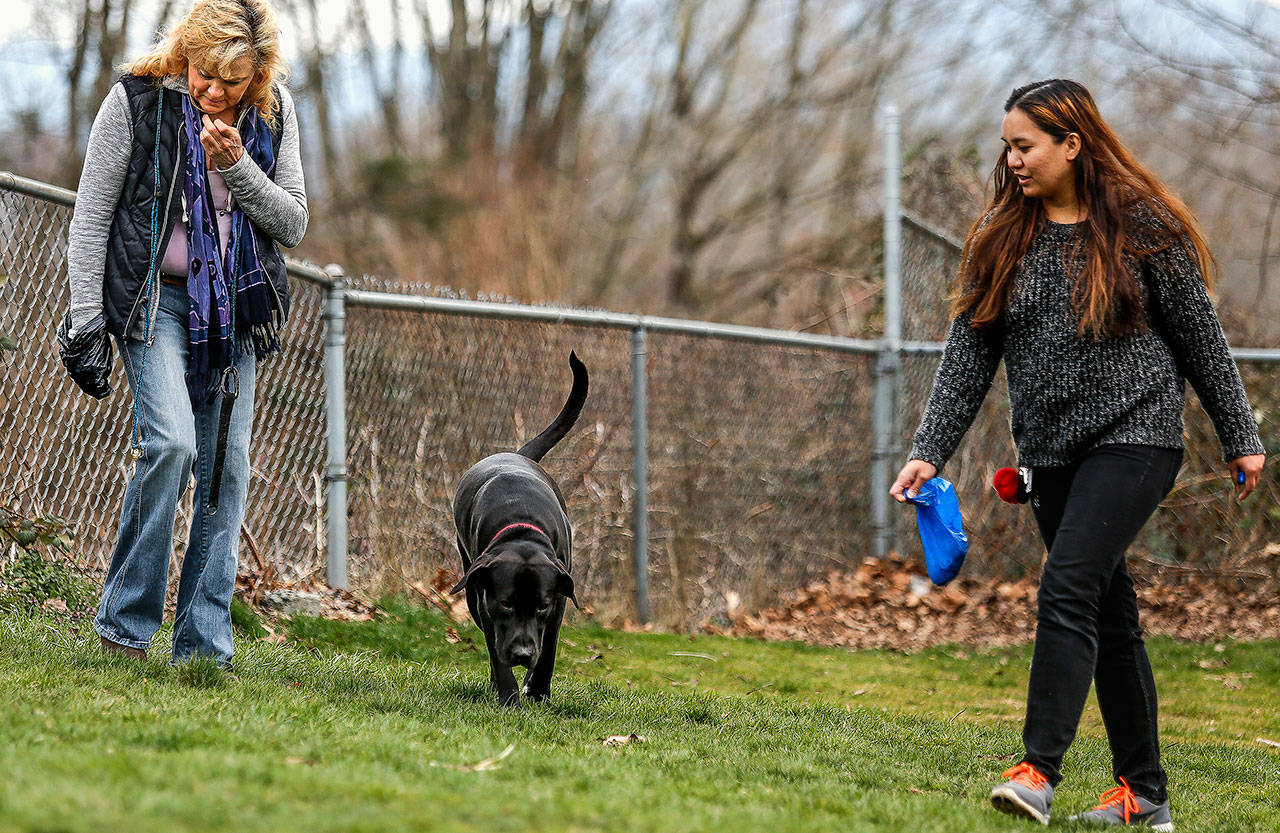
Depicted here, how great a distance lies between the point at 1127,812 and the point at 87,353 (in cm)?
318

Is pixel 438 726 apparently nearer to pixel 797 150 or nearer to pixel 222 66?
pixel 222 66

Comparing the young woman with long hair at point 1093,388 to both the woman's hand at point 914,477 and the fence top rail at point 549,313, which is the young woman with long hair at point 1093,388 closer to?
the woman's hand at point 914,477

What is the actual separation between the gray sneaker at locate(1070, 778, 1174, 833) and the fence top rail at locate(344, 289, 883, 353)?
3930 mm

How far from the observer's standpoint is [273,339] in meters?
4.15

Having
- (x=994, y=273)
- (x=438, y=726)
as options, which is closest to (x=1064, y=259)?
(x=994, y=273)

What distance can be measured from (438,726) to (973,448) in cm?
630

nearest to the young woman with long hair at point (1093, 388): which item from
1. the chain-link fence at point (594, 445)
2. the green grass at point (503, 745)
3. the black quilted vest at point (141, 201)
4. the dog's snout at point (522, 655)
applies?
the green grass at point (503, 745)

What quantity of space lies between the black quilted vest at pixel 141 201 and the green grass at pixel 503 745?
3.54ft

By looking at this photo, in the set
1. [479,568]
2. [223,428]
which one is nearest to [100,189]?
[223,428]

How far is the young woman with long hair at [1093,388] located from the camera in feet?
11.0

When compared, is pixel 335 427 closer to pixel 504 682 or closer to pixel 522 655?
pixel 504 682

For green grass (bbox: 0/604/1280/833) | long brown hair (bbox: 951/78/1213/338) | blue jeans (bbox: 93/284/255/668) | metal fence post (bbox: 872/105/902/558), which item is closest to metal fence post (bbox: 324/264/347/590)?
green grass (bbox: 0/604/1280/833)

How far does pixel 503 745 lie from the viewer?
3477 mm

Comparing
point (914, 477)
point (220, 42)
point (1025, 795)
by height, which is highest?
point (220, 42)
